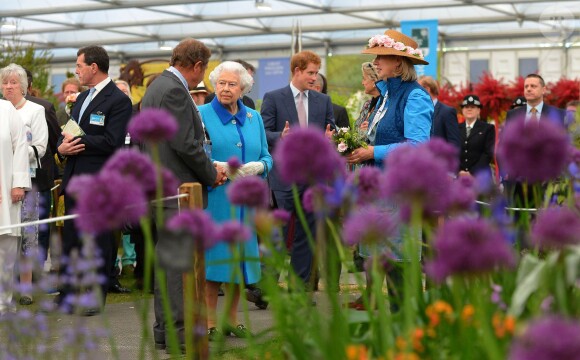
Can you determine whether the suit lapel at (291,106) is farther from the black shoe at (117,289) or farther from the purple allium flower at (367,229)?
the purple allium flower at (367,229)

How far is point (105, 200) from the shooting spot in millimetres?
1948

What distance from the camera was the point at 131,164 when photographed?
7.04 ft

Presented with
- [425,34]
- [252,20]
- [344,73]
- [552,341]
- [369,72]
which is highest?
[252,20]

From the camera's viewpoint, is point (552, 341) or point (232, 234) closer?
point (552, 341)

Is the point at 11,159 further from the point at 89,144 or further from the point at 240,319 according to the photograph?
the point at 240,319

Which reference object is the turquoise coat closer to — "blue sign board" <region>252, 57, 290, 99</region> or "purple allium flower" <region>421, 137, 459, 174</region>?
"purple allium flower" <region>421, 137, 459, 174</region>

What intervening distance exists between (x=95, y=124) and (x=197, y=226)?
529 centimetres

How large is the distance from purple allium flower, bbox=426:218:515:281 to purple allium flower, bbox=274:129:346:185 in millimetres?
428

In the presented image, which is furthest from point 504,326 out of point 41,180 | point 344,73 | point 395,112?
point 344,73

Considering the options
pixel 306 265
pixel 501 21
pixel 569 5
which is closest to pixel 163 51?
pixel 501 21

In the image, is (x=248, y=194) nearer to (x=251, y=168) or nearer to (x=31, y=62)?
(x=251, y=168)

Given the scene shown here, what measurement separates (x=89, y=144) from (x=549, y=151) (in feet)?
18.9

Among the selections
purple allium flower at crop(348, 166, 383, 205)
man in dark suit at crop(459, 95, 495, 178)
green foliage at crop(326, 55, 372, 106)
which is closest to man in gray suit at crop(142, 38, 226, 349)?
purple allium flower at crop(348, 166, 383, 205)

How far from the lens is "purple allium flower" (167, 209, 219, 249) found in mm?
2117
